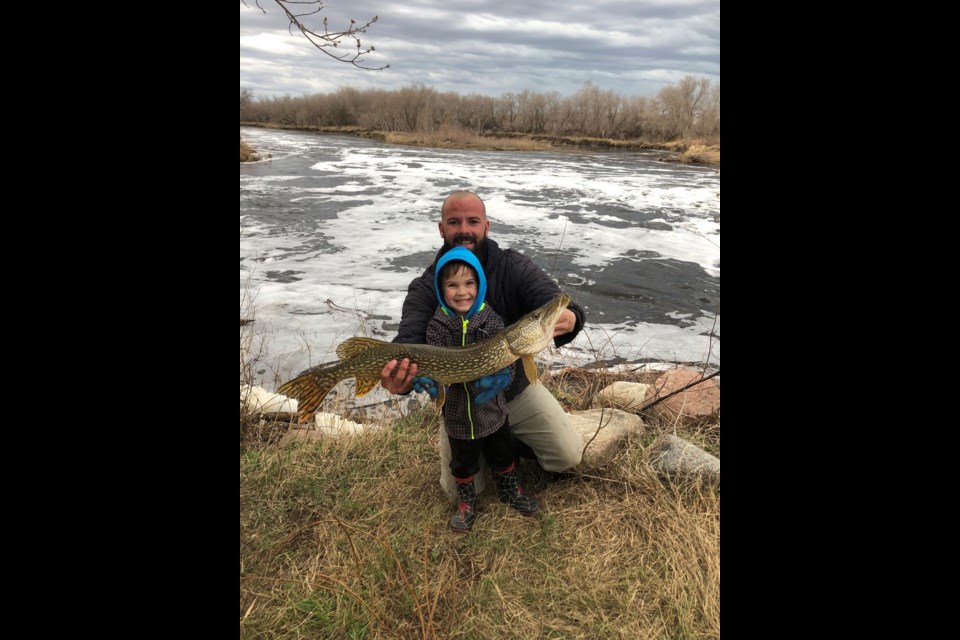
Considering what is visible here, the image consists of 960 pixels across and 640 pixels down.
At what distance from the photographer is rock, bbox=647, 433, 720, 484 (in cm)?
297

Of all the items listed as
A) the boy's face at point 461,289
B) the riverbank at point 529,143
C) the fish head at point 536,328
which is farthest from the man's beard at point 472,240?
the riverbank at point 529,143

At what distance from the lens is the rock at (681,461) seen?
2971mm

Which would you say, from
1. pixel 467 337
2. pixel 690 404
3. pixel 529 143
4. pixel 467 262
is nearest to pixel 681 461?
pixel 690 404

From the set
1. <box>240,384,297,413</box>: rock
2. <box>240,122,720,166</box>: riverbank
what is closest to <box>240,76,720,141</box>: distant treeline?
<box>240,122,720,166</box>: riverbank

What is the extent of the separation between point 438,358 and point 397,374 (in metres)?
0.16

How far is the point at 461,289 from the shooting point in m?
2.05

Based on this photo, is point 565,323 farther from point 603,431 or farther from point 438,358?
point 603,431

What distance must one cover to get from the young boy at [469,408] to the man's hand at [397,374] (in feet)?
1.05

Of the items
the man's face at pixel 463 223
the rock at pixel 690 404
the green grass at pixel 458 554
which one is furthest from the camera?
the rock at pixel 690 404

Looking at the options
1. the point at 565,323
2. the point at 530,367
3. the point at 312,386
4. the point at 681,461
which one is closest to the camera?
the point at 312,386

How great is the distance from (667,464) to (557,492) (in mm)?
677

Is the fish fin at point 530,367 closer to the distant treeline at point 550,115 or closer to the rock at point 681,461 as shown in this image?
the rock at point 681,461
